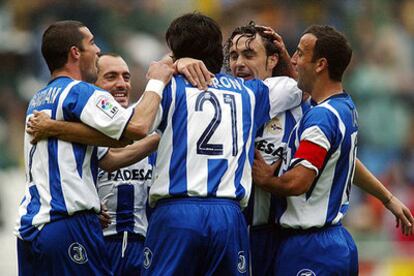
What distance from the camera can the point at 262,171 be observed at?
7.46 metres

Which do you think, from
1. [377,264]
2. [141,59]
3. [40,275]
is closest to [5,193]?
[141,59]

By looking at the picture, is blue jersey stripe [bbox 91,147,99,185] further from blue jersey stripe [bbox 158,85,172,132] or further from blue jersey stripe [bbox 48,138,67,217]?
blue jersey stripe [bbox 158,85,172,132]

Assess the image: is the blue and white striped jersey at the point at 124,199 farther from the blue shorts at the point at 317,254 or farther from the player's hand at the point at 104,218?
the blue shorts at the point at 317,254

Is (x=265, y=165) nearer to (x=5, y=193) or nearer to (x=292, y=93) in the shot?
(x=292, y=93)

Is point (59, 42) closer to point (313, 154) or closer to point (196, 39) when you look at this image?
point (196, 39)

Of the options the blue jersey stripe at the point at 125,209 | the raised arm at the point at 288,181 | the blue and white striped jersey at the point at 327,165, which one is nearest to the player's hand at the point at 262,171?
the raised arm at the point at 288,181

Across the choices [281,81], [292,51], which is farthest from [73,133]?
[292,51]

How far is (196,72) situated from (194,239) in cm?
113

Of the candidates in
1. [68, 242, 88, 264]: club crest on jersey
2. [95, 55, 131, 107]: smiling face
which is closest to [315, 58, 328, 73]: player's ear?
[95, 55, 131, 107]: smiling face

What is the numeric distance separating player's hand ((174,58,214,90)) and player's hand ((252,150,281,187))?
0.75 meters

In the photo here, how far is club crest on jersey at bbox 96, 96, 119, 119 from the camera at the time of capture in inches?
278

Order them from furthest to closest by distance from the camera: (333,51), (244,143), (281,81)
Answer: (281,81) < (333,51) < (244,143)

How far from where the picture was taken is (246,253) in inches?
282

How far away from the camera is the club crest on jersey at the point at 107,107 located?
23.2 feet
